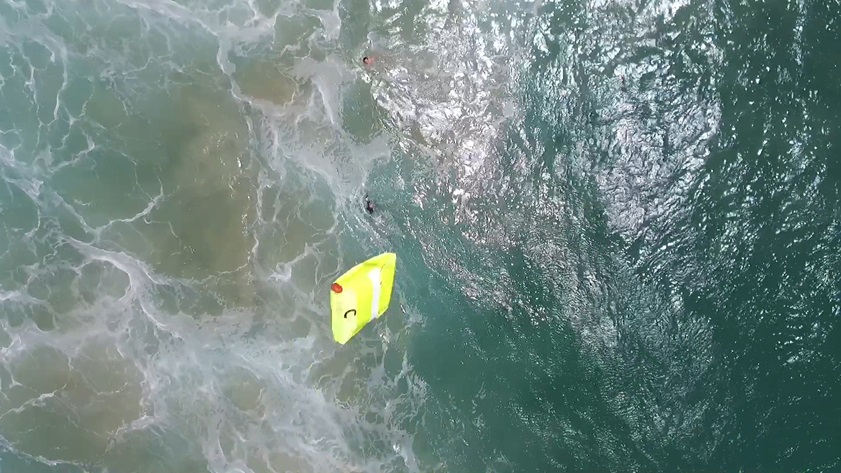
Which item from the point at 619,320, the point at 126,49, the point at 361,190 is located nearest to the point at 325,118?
the point at 361,190

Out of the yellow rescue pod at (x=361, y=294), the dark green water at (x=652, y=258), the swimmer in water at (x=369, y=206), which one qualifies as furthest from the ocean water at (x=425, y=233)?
the yellow rescue pod at (x=361, y=294)

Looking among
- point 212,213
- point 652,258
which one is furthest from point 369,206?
point 652,258

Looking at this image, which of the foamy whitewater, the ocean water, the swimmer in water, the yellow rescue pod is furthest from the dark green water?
the foamy whitewater

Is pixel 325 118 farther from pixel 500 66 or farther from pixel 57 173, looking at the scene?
pixel 57 173

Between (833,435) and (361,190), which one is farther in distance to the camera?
(361,190)

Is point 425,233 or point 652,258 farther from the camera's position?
point 425,233

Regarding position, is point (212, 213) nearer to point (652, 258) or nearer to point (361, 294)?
point (361, 294)

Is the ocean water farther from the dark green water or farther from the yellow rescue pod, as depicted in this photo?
the yellow rescue pod

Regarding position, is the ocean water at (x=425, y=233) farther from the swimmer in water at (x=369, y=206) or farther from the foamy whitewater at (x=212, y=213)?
the swimmer in water at (x=369, y=206)
